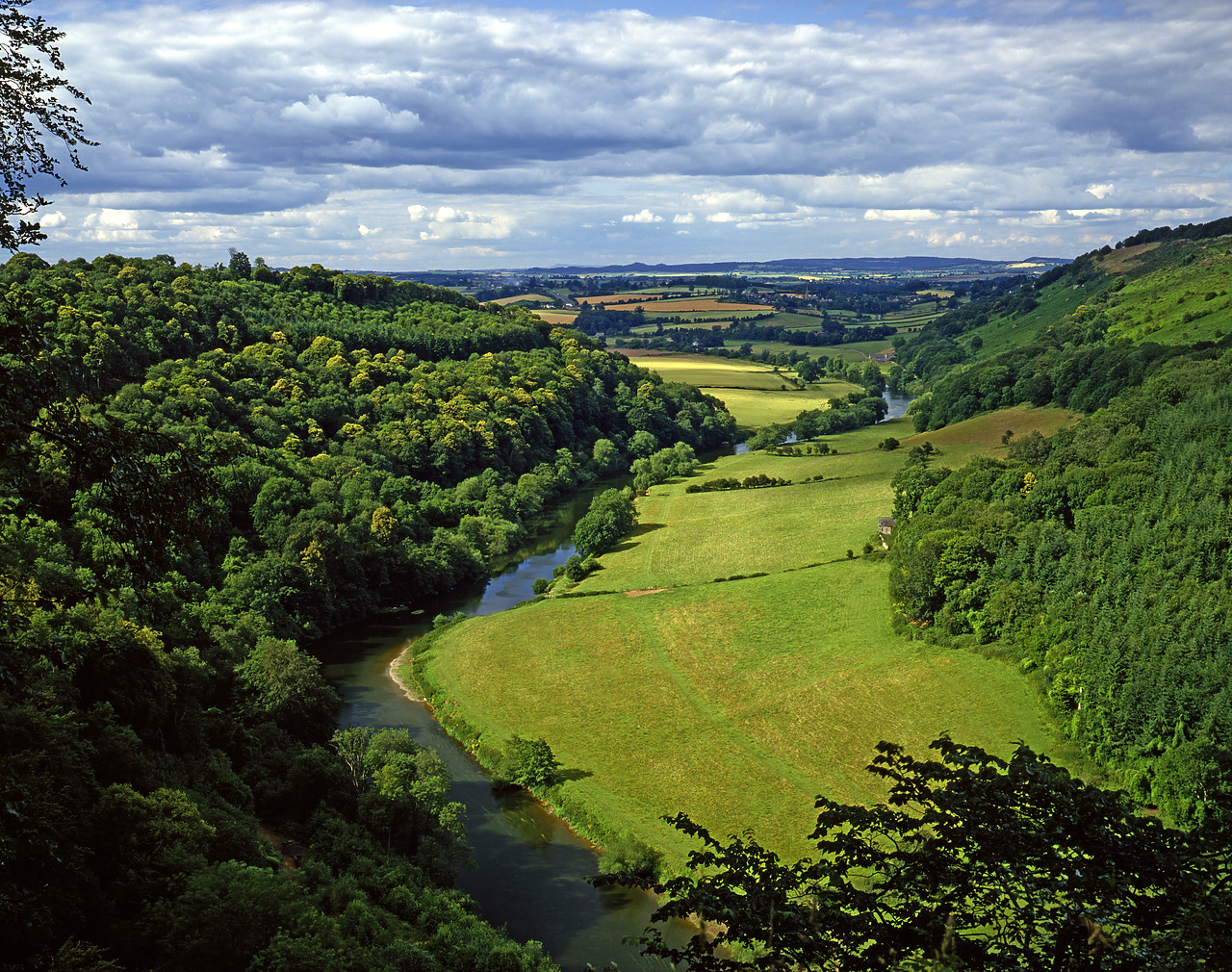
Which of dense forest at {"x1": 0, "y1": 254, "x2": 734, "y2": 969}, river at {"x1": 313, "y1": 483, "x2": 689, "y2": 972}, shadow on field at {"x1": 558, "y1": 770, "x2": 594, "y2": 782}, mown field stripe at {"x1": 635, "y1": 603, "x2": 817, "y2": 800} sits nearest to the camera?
dense forest at {"x1": 0, "y1": 254, "x2": 734, "y2": 969}

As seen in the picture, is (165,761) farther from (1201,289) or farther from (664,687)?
(1201,289)

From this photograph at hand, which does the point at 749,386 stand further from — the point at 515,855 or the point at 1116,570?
the point at 515,855

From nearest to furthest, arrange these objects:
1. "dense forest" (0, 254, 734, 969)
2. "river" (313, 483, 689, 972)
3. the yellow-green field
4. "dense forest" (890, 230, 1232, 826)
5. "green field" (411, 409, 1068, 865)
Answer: "dense forest" (0, 254, 734, 969) → "river" (313, 483, 689, 972) → "dense forest" (890, 230, 1232, 826) → "green field" (411, 409, 1068, 865) → the yellow-green field

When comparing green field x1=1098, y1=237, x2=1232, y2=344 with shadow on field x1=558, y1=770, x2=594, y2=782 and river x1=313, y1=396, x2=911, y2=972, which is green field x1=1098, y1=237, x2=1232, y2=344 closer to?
shadow on field x1=558, y1=770, x2=594, y2=782

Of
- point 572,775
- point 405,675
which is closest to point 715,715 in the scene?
point 572,775

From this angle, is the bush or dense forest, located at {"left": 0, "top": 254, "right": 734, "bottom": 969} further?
the bush

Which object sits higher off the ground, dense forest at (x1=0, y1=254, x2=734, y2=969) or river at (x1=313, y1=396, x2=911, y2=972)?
dense forest at (x1=0, y1=254, x2=734, y2=969)

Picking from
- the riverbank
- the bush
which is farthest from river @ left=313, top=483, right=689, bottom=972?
the bush
